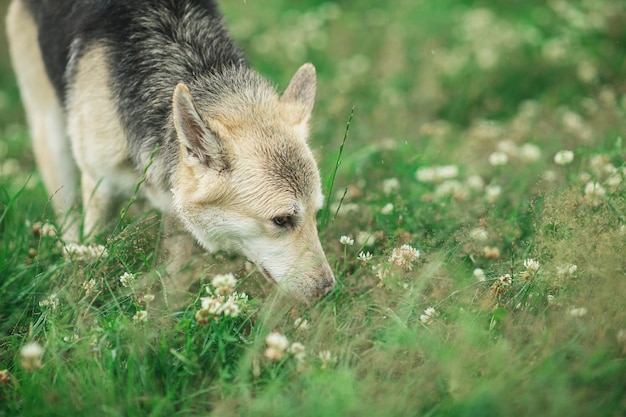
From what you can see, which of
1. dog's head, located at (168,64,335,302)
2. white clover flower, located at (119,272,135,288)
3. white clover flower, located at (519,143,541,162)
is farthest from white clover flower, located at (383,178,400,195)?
white clover flower, located at (119,272,135,288)

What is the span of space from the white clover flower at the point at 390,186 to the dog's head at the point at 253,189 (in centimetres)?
91

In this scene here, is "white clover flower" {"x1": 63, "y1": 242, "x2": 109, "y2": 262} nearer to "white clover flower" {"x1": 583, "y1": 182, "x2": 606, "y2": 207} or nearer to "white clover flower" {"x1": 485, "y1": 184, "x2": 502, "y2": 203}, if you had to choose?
"white clover flower" {"x1": 485, "y1": 184, "x2": 502, "y2": 203}

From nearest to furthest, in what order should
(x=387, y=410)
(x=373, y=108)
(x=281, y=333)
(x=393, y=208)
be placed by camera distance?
(x=387, y=410), (x=281, y=333), (x=393, y=208), (x=373, y=108)

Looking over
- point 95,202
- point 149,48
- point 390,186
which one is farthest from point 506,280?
point 95,202

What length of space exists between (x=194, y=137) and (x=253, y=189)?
40cm

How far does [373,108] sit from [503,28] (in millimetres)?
2014

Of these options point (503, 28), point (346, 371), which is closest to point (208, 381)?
point (346, 371)

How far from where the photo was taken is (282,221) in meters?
3.22

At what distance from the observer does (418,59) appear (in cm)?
661

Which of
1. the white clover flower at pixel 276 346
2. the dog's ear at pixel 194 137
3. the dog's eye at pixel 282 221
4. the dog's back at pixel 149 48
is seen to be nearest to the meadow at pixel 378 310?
the white clover flower at pixel 276 346

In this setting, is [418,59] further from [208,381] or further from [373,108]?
[208,381]

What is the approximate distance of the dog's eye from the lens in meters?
3.20

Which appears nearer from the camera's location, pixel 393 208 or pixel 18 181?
pixel 393 208

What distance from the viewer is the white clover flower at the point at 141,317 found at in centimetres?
275
